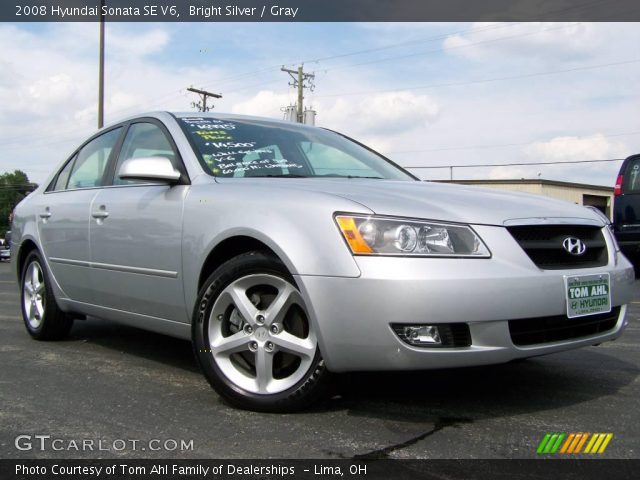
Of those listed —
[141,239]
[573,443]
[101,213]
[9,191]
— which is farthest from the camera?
[9,191]

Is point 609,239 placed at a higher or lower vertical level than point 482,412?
higher

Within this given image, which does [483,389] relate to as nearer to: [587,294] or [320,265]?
[587,294]

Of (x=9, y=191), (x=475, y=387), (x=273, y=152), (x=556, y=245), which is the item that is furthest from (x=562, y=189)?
(x=9, y=191)

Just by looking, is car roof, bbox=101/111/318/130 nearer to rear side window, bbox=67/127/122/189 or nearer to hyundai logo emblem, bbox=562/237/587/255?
rear side window, bbox=67/127/122/189

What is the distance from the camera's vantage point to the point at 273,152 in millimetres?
3889

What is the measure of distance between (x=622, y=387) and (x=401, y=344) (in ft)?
5.03

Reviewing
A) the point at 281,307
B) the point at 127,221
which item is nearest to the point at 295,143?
the point at 127,221

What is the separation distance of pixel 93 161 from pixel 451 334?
10.3ft

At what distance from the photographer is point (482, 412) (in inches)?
118

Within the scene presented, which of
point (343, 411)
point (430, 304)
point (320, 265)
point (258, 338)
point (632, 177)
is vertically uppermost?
point (632, 177)

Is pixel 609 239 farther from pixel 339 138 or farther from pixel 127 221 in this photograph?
pixel 127 221

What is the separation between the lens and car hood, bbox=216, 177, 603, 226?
2814 millimetres
